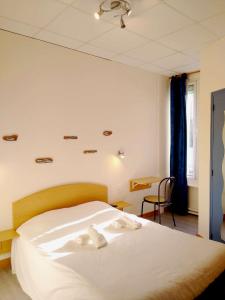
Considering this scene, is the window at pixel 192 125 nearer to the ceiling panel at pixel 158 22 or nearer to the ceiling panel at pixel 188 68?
the ceiling panel at pixel 188 68

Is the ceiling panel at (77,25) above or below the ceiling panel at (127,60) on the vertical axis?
below

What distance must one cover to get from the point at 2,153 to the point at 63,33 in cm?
148

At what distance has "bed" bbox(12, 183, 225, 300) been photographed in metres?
1.65

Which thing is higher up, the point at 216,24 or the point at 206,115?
the point at 216,24

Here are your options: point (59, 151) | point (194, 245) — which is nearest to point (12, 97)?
point (59, 151)

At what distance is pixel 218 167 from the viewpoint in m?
3.09

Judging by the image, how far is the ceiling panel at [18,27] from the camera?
250cm

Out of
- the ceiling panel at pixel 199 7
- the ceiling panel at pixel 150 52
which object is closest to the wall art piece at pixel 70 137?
the ceiling panel at pixel 150 52

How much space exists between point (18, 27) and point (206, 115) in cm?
244

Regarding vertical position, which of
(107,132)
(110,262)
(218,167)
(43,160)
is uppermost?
(107,132)

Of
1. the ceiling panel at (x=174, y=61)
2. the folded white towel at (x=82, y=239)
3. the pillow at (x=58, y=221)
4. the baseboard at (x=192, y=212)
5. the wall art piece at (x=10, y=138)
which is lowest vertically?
the baseboard at (x=192, y=212)

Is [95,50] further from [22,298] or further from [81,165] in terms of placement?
[22,298]

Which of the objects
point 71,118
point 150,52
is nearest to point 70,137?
point 71,118

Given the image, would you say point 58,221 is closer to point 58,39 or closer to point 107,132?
point 107,132
